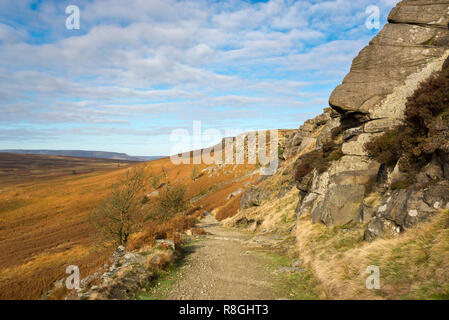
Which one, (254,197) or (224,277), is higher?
(254,197)

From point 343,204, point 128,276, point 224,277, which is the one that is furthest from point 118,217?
point 343,204

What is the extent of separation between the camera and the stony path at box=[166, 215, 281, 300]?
8.09 meters

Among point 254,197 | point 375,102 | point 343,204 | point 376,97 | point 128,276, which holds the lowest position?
point 254,197

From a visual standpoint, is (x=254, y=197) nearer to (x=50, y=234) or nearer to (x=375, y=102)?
(x=375, y=102)

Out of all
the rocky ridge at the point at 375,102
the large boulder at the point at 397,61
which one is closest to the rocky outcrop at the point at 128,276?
the rocky ridge at the point at 375,102

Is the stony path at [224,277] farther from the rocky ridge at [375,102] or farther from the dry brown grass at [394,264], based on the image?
the rocky ridge at [375,102]

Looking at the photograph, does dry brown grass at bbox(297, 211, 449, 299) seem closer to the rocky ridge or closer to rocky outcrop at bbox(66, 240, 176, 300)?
the rocky ridge

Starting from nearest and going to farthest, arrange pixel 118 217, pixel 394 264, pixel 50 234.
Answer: pixel 394 264 → pixel 118 217 → pixel 50 234

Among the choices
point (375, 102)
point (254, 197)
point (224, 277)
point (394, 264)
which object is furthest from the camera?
point (254, 197)

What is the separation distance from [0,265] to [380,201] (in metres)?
39.9

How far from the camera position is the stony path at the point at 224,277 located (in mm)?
8094

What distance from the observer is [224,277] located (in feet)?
32.4
